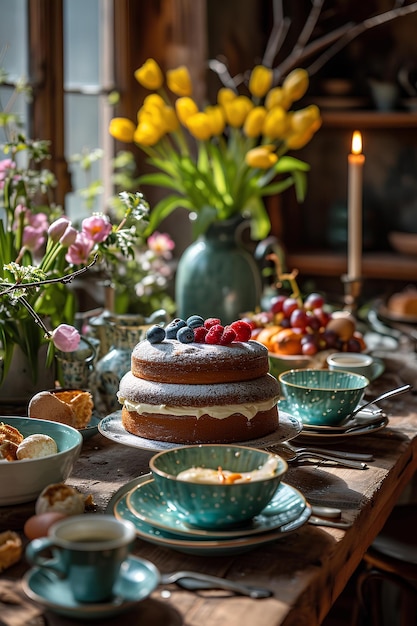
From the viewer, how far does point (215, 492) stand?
100 cm

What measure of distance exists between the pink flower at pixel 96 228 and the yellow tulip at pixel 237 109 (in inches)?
37.0

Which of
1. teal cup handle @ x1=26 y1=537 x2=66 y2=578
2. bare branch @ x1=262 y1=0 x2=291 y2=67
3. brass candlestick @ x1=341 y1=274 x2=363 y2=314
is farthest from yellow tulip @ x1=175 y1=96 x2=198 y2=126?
teal cup handle @ x1=26 y1=537 x2=66 y2=578

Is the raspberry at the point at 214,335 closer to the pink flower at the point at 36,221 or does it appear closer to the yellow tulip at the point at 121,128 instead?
the pink flower at the point at 36,221

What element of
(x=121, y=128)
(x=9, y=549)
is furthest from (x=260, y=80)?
(x=9, y=549)

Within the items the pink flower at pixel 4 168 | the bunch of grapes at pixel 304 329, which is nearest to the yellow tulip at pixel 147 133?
the bunch of grapes at pixel 304 329

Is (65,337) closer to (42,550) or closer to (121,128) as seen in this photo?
(42,550)

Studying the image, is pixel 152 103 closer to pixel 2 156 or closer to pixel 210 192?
pixel 210 192

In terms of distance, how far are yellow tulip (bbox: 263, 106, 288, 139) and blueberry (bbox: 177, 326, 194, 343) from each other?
1.04m

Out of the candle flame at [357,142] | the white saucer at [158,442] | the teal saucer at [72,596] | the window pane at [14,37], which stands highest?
the window pane at [14,37]

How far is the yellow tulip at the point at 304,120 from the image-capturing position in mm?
2266

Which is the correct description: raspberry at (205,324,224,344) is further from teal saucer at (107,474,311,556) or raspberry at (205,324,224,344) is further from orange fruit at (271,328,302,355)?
orange fruit at (271,328,302,355)

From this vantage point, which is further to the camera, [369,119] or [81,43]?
[369,119]

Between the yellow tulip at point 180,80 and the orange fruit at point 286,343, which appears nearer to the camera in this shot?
the orange fruit at point 286,343

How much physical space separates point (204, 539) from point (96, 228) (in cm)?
63
